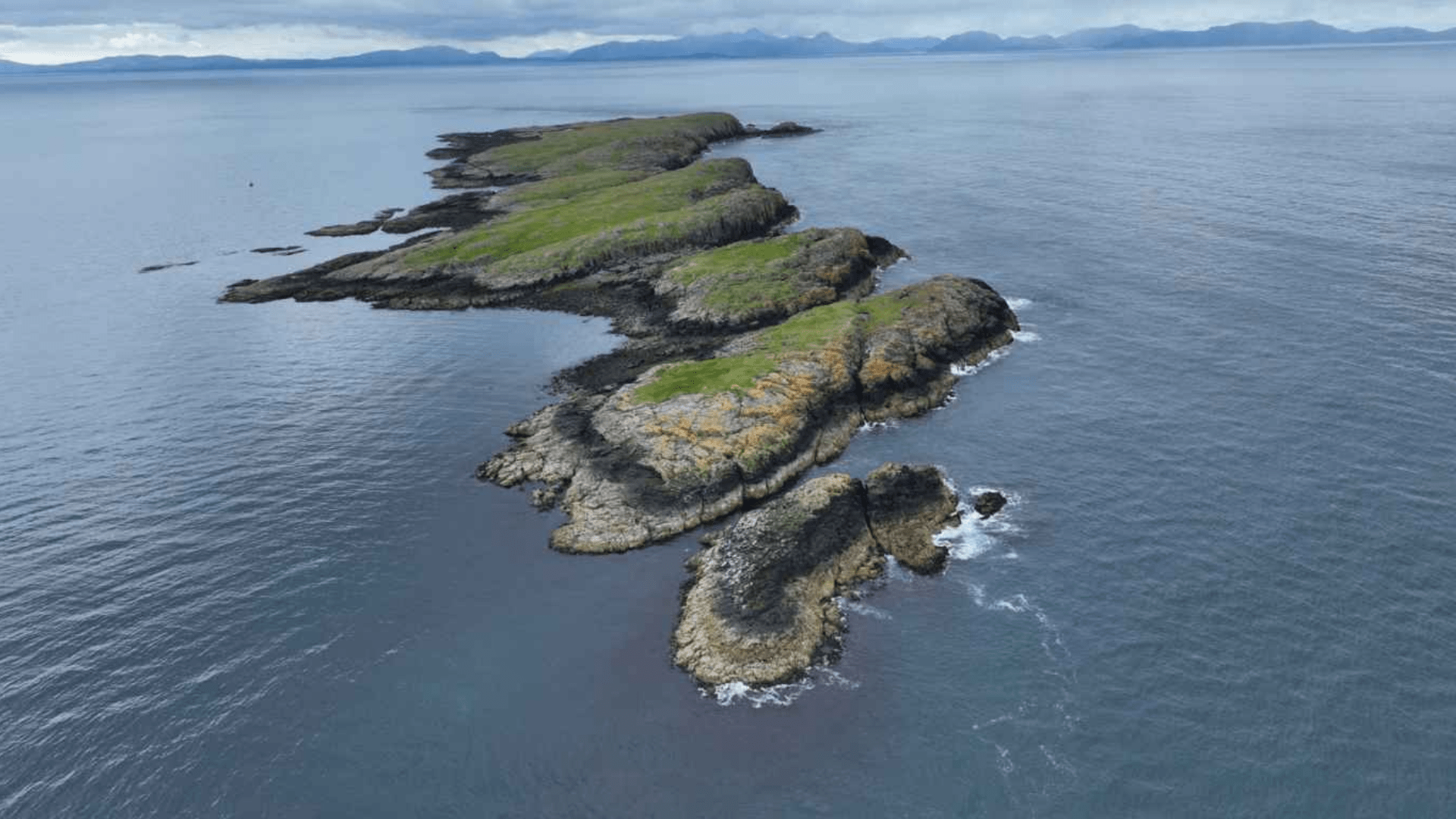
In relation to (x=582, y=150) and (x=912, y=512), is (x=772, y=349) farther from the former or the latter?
(x=582, y=150)

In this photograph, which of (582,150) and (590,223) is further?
(582,150)

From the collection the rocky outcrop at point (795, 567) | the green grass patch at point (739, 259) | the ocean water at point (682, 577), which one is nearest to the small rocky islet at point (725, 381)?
the rocky outcrop at point (795, 567)

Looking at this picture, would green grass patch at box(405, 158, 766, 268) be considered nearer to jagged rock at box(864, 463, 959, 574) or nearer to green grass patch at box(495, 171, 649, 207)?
green grass patch at box(495, 171, 649, 207)

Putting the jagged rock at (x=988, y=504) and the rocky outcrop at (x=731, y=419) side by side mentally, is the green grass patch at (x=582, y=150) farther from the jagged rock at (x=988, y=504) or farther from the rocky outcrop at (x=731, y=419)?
the jagged rock at (x=988, y=504)

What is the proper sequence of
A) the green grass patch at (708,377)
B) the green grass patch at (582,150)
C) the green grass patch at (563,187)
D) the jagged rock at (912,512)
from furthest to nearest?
the green grass patch at (582,150) → the green grass patch at (563,187) → the green grass patch at (708,377) → the jagged rock at (912,512)

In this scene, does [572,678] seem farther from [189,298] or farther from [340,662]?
[189,298]

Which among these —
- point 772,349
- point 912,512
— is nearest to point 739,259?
point 772,349
